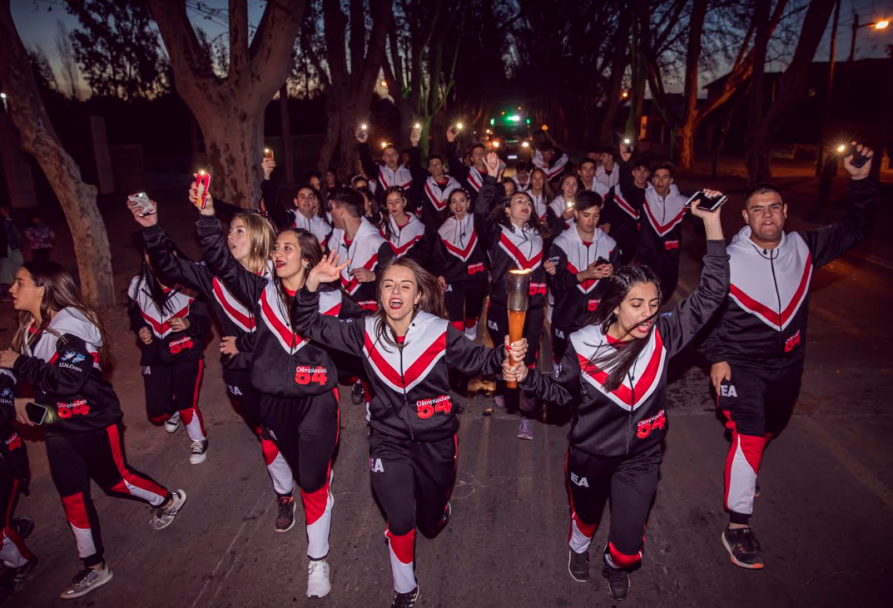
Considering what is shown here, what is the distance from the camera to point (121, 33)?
41.4m

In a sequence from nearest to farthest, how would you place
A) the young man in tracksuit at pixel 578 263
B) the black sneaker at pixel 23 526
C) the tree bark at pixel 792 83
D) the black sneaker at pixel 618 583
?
the black sneaker at pixel 618 583, the black sneaker at pixel 23 526, the young man in tracksuit at pixel 578 263, the tree bark at pixel 792 83

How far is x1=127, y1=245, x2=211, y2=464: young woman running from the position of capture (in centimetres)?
505

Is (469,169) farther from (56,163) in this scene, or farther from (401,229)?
(56,163)

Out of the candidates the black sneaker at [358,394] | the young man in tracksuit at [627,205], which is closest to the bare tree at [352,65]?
the young man in tracksuit at [627,205]

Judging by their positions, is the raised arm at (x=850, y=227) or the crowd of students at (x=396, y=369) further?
Result: the raised arm at (x=850, y=227)

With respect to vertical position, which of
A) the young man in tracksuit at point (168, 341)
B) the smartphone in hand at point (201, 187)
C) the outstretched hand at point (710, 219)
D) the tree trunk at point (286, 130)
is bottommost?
the young man in tracksuit at point (168, 341)

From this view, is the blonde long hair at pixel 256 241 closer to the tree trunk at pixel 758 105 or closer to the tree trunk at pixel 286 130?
the tree trunk at pixel 758 105

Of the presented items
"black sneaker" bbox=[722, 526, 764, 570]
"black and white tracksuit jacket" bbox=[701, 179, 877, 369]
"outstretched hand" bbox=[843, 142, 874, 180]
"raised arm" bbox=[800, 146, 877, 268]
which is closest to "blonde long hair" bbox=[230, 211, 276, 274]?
"black and white tracksuit jacket" bbox=[701, 179, 877, 369]

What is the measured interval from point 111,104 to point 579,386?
1846 inches

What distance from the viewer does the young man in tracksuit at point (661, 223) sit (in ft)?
26.0

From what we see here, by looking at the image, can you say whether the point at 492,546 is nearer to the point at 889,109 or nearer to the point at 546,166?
the point at 546,166

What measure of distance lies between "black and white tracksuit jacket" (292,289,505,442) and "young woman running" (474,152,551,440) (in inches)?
84.4

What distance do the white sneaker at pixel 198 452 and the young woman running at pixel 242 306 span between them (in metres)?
1.23

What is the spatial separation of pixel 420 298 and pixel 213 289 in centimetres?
174
